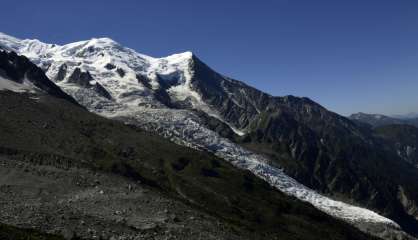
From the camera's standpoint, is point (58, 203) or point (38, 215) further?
point (58, 203)

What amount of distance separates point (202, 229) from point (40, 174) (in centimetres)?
2880

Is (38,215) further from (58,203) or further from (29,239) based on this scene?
(29,239)

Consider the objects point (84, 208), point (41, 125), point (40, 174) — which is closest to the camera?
point (84, 208)

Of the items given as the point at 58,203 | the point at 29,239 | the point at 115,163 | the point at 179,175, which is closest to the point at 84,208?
the point at 58,203

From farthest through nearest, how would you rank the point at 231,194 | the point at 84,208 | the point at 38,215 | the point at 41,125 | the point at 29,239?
the point at 231,194 < the point at 41,125 < the point at 84,208 < the point at 38,215 < the point at 29,239

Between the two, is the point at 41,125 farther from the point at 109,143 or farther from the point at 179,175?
the point at 179,175

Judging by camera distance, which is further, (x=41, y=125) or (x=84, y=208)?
(x=41, y=125)

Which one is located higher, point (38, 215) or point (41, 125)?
point (41, 125)

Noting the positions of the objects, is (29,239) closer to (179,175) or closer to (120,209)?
(120,209)

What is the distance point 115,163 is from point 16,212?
99298 millimetres

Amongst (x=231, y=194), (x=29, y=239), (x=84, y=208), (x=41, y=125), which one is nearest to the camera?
(x=29, y=239)

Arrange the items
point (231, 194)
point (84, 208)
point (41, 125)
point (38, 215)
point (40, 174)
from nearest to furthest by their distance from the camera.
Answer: point (38, 215) → point (84, 208) → point (40, 174) → point (41, 125) → point (231, 194)

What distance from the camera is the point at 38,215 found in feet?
226

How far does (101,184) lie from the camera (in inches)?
3585
